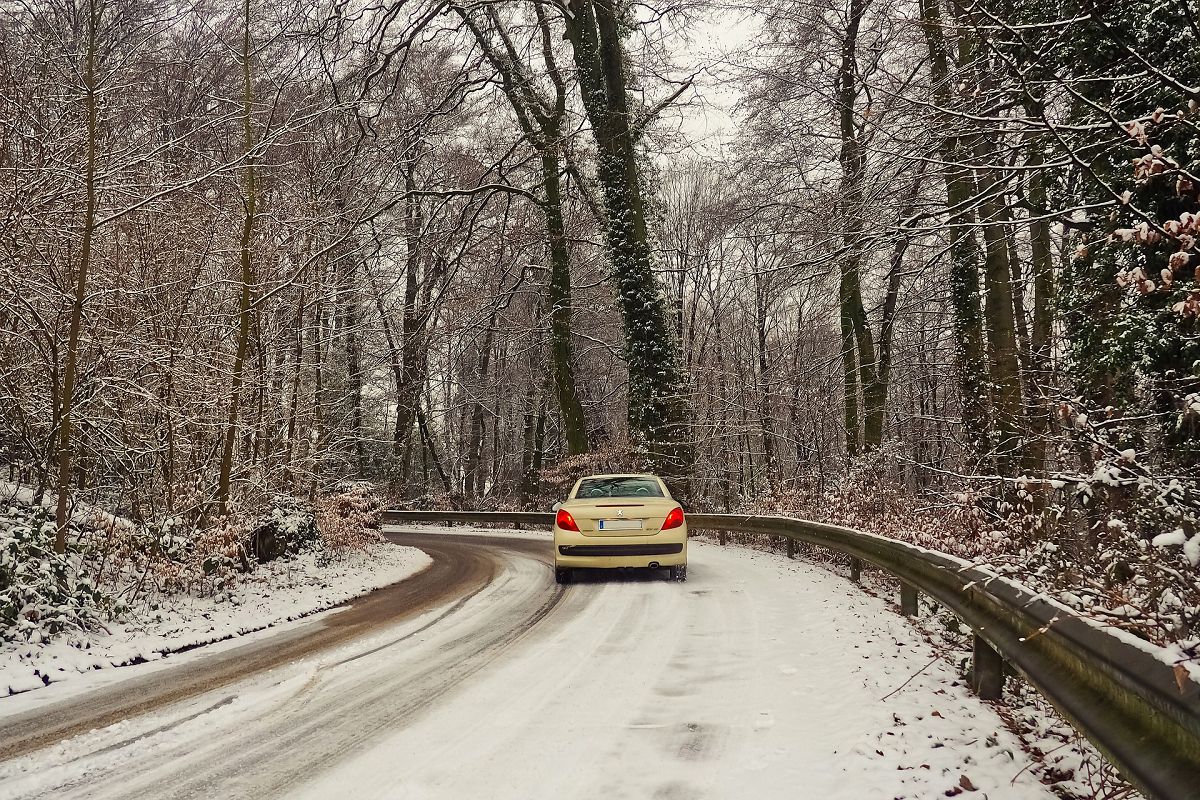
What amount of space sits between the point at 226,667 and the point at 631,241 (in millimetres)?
15441

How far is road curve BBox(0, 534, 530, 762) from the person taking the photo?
4895 millimetres

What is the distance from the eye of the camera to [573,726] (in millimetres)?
4684

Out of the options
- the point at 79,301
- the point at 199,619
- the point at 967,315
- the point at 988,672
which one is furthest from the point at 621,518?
the point at 967,315

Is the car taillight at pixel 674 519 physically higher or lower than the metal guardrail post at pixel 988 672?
higher

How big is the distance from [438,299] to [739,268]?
468 inches

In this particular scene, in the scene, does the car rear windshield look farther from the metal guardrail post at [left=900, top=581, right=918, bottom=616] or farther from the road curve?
the metal guardrail post at [left=900, top=581, right=918, bottom=616]

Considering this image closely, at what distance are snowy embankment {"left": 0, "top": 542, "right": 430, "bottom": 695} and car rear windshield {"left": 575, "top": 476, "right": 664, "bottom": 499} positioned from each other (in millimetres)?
3550

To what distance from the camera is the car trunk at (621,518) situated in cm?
1083

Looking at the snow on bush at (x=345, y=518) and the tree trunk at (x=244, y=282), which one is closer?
the tree trunk at (x=244, y=282)

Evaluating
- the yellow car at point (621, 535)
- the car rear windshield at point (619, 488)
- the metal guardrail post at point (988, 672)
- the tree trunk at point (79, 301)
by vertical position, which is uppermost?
the tree trunk at point (79, 301)

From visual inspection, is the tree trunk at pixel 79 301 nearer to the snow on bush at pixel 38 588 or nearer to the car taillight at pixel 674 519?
the snow on bush at pixel 38 588

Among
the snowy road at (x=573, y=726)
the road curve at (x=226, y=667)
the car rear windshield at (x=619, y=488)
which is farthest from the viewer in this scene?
the car rear windshield at (x=619, y=488)

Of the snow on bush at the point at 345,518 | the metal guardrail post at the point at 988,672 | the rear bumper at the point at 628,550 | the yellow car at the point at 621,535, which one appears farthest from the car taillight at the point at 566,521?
the metal guardrail post at the point at 988,672

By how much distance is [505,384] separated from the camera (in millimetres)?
39500
